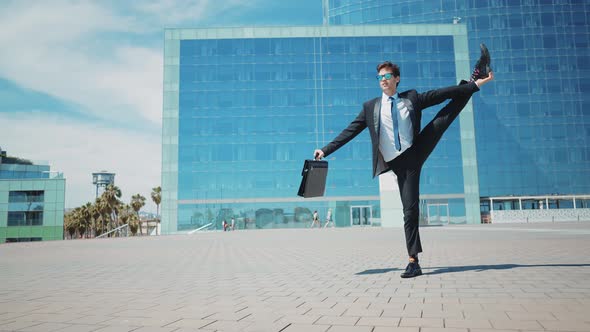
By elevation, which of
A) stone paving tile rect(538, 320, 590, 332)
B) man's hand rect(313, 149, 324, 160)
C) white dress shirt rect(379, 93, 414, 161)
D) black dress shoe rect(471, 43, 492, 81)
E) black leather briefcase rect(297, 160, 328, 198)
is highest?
black dress shoe rect(471, 43, 492, 81)

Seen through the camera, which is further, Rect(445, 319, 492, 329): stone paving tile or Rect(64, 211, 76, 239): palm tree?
Rect(64, 211, 76, 239): palm tree

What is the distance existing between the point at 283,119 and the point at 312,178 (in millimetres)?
38045

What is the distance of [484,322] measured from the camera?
102 inches

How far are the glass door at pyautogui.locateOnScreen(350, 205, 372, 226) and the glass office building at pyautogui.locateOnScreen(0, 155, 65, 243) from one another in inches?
1452

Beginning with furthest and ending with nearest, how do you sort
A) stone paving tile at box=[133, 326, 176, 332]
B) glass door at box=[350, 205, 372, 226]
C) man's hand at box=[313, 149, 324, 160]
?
1. glass door at box=[350, 205, 372, 226]
2. man's hand at box=[313, 149, 324, 160]
3. stone paving tile at box=[133, 326, 176, 332]

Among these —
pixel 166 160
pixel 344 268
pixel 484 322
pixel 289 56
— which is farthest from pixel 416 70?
pixel 484 322

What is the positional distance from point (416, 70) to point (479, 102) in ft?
51.3

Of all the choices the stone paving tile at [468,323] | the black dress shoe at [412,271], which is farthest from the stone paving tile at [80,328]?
the black dress shoe at [412,271]

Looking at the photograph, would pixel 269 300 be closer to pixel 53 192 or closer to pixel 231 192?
pixel 231 192

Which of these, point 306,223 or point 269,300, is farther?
point 306,223

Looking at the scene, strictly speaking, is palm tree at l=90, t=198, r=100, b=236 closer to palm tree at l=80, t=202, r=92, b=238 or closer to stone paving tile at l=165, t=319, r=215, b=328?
palm tree at l=80, t=202, r=92, b=238

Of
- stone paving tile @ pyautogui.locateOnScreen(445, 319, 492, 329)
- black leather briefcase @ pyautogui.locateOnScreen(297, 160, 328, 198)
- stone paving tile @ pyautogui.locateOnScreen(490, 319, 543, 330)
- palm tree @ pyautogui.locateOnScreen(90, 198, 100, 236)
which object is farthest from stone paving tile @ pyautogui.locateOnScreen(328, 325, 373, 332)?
palm tree @ pyautogui.locateOnScreen(90, 198, 100, 236)

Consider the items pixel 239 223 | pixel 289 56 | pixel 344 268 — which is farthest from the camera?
pixel 289 56

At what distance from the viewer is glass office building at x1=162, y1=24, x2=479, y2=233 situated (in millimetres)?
41094
